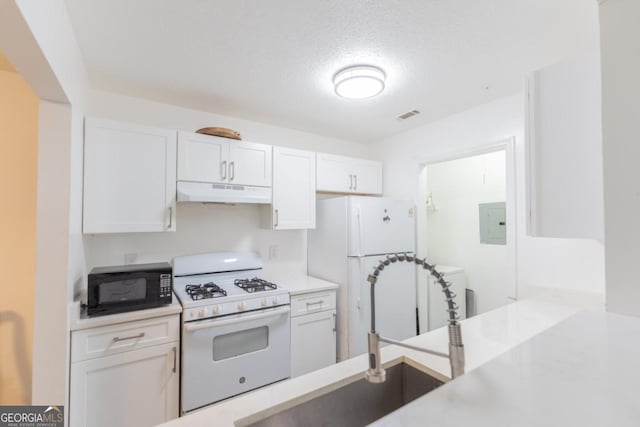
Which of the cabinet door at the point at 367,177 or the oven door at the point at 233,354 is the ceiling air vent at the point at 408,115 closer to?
the cabinet door at the point at 367,177

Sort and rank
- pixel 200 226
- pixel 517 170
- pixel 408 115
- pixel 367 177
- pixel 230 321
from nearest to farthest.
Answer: pixel 230 321 → pixel 517 170 → pixel 200 226 → pixel 408 115 → pixel 367 177

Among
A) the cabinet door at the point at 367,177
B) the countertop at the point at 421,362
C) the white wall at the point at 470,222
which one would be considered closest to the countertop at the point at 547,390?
the countertop at the point at 421,362

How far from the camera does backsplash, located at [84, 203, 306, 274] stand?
2117 millimetres

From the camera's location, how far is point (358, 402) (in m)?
1.03

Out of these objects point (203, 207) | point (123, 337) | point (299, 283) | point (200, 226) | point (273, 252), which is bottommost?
point (123, 337)

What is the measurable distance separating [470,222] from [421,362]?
2.83m

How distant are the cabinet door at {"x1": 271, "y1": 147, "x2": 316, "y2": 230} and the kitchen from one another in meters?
0.32

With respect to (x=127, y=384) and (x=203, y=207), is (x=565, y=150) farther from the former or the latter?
(x=127, y=384)

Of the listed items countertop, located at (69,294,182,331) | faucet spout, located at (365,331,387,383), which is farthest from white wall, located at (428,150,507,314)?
countertop, located at (69,294,182,331)

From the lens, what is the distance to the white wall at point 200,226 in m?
2.12

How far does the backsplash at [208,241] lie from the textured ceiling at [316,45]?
995mm

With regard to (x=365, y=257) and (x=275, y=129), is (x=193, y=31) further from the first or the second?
(x=365, y=257)

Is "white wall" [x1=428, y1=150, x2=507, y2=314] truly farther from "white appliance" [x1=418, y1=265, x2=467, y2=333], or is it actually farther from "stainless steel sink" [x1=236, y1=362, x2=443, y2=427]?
"stainless steel sink" [x1=236, y1=362, x2=443, y2=427]

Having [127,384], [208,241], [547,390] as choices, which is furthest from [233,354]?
[547,390]
